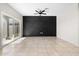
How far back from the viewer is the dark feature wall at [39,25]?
13.0 metres

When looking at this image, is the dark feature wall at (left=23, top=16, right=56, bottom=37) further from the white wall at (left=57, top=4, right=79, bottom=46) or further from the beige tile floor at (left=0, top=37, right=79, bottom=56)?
the beige tile floor at (left=0, top=37, right=79, bottom=56)

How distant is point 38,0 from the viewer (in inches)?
107

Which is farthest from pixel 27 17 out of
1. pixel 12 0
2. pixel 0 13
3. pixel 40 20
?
pixel 12 0

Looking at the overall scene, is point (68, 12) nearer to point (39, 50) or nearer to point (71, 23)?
point (71, 23)

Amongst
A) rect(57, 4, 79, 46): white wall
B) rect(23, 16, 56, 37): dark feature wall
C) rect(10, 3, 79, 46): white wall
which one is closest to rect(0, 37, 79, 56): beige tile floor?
rect(57, 4, 79, 46): white wall

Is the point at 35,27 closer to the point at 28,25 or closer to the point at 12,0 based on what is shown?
the point at 28,25

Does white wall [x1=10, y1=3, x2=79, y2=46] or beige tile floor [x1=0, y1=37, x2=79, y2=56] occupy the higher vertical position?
white wall [x1=10, y1=3, x2=79, y2=46]

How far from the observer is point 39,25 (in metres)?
13.1

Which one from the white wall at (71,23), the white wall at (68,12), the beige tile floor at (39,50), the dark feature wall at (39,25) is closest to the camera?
the beige tile floor at (39,50)

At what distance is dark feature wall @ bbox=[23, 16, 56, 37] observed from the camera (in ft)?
42.7

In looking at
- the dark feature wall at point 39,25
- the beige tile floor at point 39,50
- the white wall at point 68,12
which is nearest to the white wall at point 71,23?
the white wall at point 68,12

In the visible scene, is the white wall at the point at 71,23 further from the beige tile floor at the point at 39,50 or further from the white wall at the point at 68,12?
the beige tile floor at the point at 39,50

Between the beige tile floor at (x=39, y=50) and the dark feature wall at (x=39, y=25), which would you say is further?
the dark feature wall at (x=39, y=25)

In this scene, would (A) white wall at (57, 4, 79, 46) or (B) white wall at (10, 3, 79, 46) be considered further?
(B) white wall at (10, 3, 79, 46)
